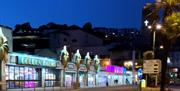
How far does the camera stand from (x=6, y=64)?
66750 millimetres

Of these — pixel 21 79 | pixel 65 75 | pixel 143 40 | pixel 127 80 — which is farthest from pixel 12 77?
pixel 143 40

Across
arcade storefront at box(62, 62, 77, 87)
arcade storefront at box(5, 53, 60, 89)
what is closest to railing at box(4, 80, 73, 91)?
arcade storefront at box(5, 53, 60, 89)

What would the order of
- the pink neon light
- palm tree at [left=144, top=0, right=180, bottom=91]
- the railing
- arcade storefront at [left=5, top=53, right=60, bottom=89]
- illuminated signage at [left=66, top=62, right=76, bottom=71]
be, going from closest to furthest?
palm tree at [left=144, top=0, right=180, bottom=91] < the railing < arcade storefront at [left=5, top=53, right=60, bottom=89] < illuminated signage at [left=66, top=62, right=76, bottom=71] < the pink neon light

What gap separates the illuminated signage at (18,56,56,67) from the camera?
6956 centimetres

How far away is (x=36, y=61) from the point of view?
74438 millimetres

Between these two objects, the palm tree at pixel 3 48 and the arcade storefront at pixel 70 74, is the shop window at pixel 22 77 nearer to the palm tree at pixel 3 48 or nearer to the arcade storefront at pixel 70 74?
the palm tree at pixel 3 48

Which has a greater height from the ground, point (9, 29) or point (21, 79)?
point (9, 29)

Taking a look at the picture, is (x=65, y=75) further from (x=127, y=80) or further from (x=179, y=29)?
(x=179, y=29)

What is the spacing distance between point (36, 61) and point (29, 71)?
210cm

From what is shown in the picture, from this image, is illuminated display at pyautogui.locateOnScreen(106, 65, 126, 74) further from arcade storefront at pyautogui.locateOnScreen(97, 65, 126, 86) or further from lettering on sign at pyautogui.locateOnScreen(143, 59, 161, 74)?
lettering on sign at pyautogui.locateOnScreen(143, 59, 161, 74)

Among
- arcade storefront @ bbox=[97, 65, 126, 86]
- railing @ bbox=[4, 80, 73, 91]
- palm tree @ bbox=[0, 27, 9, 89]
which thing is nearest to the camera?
palm tree @ bbox=[0, 27, 9, 89]

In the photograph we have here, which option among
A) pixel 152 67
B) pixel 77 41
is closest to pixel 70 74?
pixel 77 41

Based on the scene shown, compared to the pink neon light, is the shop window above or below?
below

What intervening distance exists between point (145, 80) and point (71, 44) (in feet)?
253
